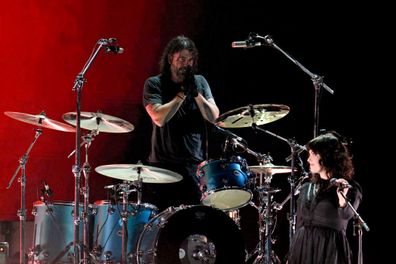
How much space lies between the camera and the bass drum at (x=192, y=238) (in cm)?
474

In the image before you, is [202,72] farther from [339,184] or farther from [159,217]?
[339,184]

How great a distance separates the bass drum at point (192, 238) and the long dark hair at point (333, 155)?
0.91 m

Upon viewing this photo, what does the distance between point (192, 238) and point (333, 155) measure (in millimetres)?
1237

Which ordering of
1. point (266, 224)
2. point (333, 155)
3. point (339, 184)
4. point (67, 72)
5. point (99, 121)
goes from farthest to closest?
point (67, 72)
point (266, 224)
point (99, 121)
point (333, 155)
point (339, 184)

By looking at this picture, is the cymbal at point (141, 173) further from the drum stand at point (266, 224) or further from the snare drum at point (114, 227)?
the drum stand at point (266, 224)

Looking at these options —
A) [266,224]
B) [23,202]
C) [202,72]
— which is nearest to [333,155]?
[266,224]

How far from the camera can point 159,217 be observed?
15.9ft

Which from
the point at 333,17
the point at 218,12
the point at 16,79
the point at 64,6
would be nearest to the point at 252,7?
the point at 218,12

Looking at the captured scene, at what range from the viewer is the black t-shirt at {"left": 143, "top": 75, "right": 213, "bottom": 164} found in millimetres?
5121

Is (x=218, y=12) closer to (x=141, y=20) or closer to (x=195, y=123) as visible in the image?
(x=141, y=20)

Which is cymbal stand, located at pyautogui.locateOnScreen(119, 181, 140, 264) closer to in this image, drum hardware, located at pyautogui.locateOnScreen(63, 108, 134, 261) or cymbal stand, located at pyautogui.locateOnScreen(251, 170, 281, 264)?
drum hardware, located at pyautogui.locateOnScreen(63, 108, 134, 261)

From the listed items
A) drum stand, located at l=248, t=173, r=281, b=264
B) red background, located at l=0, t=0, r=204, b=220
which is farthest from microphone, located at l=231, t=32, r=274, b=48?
red background, located at l=0, t=0, r=204, b=220

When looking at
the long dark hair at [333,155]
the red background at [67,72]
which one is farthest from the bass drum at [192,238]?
the red background at [67,72]

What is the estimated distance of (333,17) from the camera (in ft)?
21.9
